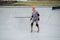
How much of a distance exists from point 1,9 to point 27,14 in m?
0.19

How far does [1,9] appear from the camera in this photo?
3.27 ft

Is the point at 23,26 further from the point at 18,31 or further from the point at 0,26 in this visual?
the point at 0,26

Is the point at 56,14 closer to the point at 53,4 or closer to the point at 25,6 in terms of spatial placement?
the point at 53,4

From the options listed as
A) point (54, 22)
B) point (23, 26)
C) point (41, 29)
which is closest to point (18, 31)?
point (23, 26)

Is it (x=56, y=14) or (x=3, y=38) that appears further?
(x=56, y=14)

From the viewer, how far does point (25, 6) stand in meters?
0.98

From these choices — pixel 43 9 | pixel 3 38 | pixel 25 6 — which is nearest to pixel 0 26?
pixel 3 38

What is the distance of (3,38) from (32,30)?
0.67ft

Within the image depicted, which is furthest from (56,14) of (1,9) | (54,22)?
(1,9)

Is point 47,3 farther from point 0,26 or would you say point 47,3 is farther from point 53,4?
point 0,26

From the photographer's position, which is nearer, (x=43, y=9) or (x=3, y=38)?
(x=3, y=38)

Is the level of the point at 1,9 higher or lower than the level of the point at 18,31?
higher

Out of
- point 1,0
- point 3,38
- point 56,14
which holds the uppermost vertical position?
point 1,0

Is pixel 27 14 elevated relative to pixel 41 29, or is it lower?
elevated
